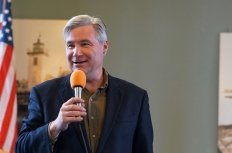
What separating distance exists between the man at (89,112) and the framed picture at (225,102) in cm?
144

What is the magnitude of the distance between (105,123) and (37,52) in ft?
4.89

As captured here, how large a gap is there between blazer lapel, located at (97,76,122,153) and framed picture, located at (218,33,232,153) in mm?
1513

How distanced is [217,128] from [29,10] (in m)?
1.74

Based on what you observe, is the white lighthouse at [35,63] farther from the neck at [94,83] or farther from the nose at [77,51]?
the nose at [77,51]

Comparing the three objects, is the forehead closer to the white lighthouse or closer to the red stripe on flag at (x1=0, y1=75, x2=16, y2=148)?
the red stripe on flag at (x1=0, y1=75, x2=16, y2=148)

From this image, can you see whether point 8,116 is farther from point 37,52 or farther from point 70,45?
point 70,45

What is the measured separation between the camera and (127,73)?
2951 millimetres

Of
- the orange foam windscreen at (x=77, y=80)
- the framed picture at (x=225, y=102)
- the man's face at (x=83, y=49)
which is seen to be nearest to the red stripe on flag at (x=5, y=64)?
the man's face at (x=83, y=49)

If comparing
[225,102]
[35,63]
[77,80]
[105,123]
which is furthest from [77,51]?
[225,102]

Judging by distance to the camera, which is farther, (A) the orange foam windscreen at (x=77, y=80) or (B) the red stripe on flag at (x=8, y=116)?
(B) the red stripe on flag at (x=8, y=116)

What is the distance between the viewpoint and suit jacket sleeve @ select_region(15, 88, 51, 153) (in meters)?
1.40

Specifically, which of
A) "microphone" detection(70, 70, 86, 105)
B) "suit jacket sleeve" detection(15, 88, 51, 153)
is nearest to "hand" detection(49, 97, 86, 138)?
"microphone" detection(70, 70, 86, 105)

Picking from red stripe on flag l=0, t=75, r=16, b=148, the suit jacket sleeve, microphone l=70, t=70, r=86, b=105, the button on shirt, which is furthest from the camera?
red stripe on flag l=0, t=75, r=16, b=148

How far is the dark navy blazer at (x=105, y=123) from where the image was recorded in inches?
57.6
